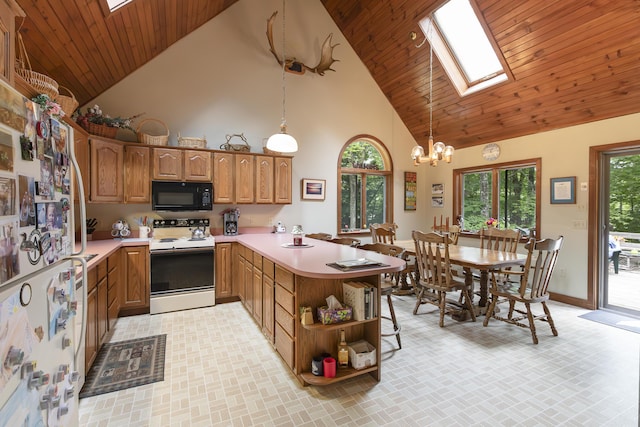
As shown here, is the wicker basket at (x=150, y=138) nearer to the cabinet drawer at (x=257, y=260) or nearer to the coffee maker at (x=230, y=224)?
the coffee maker at (x=230, y=224)

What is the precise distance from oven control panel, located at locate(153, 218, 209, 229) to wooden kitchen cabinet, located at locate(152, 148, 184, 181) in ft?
2.04

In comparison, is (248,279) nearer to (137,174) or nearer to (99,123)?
(137,174)

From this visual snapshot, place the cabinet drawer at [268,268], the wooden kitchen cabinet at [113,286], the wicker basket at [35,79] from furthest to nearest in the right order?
the wooden kitchen cabinet at [113,286] → the cabinet drawer at [268,268] → the wicker basket at [35,79]

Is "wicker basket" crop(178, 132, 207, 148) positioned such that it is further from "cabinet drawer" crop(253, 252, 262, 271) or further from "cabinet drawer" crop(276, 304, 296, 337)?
"cabinet drawer" crop(276, 304, 296, 337)

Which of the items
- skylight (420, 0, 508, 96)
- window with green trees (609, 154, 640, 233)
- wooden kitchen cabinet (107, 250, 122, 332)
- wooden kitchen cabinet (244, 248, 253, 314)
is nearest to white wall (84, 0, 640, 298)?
window with green trees (609, 154, 640, 233)

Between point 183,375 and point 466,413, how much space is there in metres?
2.08

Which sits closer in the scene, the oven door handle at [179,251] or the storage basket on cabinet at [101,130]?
the storage basket on cabinet at [101,130]

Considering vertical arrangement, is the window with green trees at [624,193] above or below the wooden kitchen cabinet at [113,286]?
above

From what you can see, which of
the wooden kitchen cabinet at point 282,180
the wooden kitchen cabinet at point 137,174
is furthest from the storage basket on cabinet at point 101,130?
the wooden kitchen cabinet at point 282,180

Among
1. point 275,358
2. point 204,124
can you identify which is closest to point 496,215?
point 275,358

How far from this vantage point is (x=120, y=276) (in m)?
3.53

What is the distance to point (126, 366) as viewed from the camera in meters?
2.52

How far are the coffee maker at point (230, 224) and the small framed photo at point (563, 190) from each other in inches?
181

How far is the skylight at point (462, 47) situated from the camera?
4.28 meters
